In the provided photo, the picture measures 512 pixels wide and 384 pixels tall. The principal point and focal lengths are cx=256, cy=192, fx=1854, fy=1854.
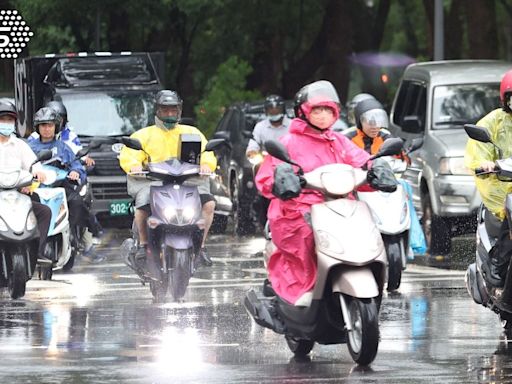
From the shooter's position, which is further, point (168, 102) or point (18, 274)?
point (168, 102)

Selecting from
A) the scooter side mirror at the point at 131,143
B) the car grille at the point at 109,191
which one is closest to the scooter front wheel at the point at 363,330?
the scooter side mirror at the point at 131,143

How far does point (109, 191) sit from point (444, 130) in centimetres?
570

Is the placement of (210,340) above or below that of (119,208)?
above

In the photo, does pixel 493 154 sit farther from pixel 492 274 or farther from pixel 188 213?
pixel 188 213

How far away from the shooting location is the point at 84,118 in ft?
83.1

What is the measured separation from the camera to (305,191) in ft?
36.6

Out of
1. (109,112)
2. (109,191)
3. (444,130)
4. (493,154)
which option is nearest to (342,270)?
(493,154)

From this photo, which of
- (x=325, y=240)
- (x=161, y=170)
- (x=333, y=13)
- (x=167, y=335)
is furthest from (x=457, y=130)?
(x=333, y=13)

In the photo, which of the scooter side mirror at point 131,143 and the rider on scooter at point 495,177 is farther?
the scooter side mirror at point 131,143

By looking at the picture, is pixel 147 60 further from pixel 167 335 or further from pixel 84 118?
pixel 167 335

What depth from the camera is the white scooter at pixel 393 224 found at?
51.6 ft

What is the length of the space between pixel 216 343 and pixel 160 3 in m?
26.0

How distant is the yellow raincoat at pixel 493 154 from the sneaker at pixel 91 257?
26.2 feet

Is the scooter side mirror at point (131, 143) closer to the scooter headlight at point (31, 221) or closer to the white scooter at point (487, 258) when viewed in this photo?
the scooter headlight at point (31, 221)
